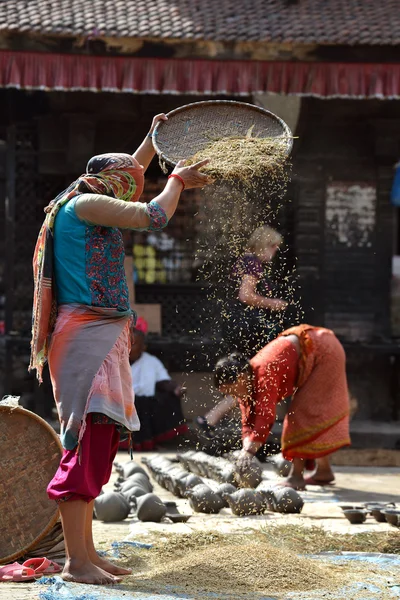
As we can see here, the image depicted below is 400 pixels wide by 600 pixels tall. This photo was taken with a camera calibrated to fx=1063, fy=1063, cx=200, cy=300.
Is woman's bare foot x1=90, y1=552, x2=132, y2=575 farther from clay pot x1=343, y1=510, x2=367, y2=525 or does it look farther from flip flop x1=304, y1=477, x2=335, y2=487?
flip flop x1=304, y1=477, x2=335, y2=487

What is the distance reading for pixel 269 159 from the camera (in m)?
5.32

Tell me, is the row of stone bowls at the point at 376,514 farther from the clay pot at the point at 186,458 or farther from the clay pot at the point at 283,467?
the clay pot at the point at 186,458

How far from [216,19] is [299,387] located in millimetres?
4165

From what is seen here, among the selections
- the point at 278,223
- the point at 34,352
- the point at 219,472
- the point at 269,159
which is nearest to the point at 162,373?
the point at 278,223

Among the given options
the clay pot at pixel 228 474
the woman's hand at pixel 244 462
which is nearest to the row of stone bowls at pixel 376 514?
the woman's hand at pixel 244 462

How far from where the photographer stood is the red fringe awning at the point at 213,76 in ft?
30.8

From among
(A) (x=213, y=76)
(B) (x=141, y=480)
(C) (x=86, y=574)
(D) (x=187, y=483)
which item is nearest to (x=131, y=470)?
(B) (x=141, y=480)

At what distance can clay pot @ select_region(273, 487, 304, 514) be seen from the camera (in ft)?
20.1

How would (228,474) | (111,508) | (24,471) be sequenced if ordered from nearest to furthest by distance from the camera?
(24,471)
(111,508)
(228,474)

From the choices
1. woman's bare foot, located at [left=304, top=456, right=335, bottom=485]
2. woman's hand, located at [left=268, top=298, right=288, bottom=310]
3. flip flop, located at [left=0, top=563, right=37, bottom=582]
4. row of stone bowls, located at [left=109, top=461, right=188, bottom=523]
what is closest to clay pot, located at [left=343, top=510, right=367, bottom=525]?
row of stone bowls, located at [left=109, top=461, right=188, bottom=523]

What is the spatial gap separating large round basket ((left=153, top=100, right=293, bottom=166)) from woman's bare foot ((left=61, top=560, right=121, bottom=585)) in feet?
6.44

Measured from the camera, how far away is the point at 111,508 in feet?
19.0

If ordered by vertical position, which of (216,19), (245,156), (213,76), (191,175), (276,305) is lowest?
(276,305)

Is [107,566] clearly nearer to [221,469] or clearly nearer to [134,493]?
[134,493]
